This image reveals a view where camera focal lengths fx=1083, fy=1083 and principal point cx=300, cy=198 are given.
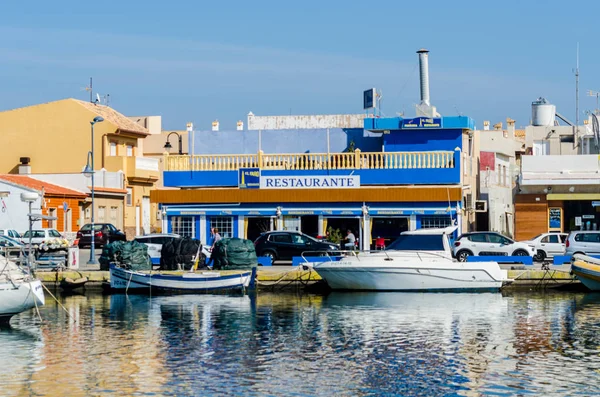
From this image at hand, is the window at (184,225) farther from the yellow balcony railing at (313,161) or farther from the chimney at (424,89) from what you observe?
the chimney at (424,89)

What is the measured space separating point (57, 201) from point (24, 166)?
10471 mm

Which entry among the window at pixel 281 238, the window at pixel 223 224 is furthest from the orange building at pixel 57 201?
the window at pixel 281 238

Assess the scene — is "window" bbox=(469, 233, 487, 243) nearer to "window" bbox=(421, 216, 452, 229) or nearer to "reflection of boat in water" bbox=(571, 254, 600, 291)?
"window" bbox=(421, 216, 452, 229)

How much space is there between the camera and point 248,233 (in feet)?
172

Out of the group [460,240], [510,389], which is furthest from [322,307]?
[510,389]

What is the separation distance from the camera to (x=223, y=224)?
5250 centimetres

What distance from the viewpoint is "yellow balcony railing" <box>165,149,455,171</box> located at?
5166 centimetres

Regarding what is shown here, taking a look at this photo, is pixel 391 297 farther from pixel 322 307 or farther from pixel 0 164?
pixel 0 164

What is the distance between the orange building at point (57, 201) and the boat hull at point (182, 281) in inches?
830

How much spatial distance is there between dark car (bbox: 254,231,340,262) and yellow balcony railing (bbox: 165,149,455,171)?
6868mm

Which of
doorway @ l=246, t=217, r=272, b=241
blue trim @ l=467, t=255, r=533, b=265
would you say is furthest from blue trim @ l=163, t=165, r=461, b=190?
blue trim @ l=467, t=255, r=533, b=265

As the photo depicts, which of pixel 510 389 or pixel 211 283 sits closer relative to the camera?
pixel 510 389

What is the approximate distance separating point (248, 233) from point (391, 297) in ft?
48.9

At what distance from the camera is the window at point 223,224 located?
5241cm
